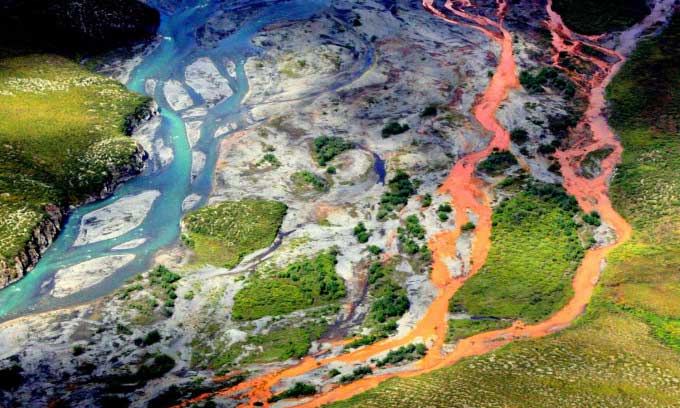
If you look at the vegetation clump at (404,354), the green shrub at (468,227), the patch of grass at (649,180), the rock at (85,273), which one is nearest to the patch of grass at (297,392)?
the vegetation clump at (404,354)

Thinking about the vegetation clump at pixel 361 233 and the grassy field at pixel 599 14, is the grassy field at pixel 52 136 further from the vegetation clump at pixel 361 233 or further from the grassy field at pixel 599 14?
the grassy field at pixel 599 14

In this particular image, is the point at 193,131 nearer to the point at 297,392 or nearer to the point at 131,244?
the point at 131,244

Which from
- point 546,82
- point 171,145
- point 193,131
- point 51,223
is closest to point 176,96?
point 193,131

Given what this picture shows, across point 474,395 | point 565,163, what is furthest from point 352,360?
point 565,163

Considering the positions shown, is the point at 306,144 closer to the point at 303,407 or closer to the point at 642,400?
the point at 303,407

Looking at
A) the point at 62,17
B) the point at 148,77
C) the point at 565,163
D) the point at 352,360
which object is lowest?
the point at 352,360

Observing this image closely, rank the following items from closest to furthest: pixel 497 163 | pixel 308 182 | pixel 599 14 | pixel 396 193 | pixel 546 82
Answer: pixel 396 193 < pixel 308 182 < pixel 497 163 < pixel 546 82 < pixel 599 14
